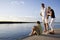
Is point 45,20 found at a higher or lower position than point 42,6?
lower

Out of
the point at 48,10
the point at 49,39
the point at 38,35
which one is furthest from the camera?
the point at 48,10

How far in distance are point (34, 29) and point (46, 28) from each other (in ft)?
6.34

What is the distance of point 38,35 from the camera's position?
14508 millimetres

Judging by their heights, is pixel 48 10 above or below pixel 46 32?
above

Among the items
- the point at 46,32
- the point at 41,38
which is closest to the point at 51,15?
the point at 46,32

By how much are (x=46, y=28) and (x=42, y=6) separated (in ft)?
6.56

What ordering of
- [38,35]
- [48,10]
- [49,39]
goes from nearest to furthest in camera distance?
[49,39] < [38,35] < [48,10]

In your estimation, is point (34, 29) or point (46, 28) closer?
point (34, 29)

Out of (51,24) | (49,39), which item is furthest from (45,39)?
(51,24)

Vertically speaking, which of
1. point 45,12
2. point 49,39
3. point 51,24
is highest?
point 45,12

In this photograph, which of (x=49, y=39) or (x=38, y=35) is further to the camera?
(x=38, y=35)

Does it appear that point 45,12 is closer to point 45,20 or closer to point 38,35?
point 45,20

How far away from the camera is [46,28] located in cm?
1620

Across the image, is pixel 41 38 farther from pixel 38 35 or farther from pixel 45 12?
pixel 45 12
